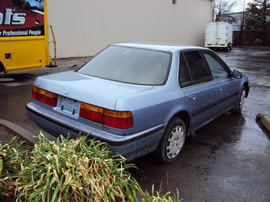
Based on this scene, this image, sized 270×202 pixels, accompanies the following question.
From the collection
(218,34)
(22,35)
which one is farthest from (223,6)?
(22,35)

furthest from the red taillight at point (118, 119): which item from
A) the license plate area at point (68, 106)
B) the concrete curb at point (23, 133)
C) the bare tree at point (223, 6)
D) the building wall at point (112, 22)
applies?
the bare tree at point (223, 6)

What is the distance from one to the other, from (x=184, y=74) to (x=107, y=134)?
5.20ft

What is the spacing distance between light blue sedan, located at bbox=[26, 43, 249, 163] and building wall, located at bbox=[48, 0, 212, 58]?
12705 mm

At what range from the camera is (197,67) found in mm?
4586

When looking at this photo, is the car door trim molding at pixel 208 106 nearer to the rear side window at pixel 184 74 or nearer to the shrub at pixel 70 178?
the rear side window at pixel 184 74

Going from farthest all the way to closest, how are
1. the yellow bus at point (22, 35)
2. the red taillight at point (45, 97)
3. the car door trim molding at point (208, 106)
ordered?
the yellow bus at point (22, 35) → the car door trim molding at point (208, 106) → the red taillight at point (45, 97)

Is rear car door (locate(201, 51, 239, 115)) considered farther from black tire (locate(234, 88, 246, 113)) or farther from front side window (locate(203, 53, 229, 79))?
black tire (locate(234, 88, 246, 113))

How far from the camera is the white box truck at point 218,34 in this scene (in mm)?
28547

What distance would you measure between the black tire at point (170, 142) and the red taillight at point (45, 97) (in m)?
1.43

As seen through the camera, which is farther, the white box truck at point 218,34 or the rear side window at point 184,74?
the white box truck at point 218,34

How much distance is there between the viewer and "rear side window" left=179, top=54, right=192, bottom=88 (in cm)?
411

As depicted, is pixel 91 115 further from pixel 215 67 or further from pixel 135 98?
pixel 215 67

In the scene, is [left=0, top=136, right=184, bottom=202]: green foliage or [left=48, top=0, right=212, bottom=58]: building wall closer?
[left=0, top=136, right=184, bottom=202]: green foliage

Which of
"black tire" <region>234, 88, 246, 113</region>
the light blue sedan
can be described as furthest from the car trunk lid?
"black tire" <region>234, 88, 246, 113</region>
